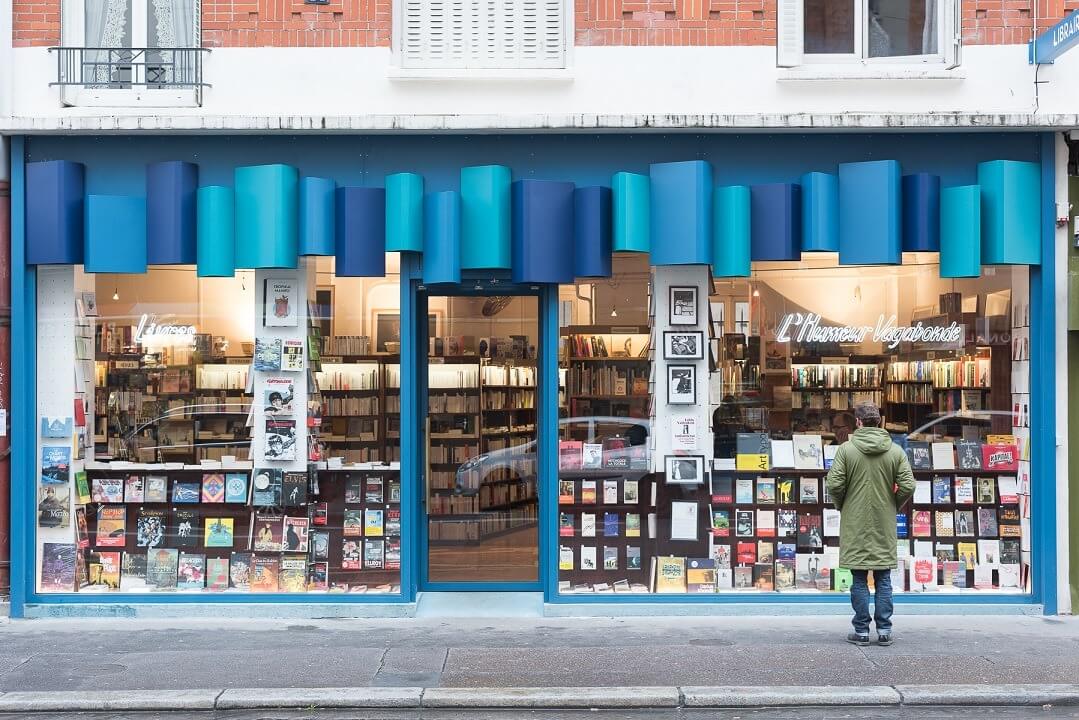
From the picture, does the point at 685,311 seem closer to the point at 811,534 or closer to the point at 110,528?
the point at 811,534

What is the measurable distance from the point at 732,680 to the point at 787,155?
4510mm

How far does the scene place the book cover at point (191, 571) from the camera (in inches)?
389

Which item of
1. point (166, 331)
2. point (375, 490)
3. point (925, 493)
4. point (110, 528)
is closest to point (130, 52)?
point (166, 331)

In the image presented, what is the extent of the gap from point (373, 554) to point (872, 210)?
5.21 m

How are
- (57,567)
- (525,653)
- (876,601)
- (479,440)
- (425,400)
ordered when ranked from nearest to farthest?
(525,653) < (876,601) < (57,567) < (425,400) < (479,440)

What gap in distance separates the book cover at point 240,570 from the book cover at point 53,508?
4.83 ft

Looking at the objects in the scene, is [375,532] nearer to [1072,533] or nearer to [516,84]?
[516,84]

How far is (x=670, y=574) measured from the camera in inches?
391

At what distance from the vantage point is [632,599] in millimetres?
9852

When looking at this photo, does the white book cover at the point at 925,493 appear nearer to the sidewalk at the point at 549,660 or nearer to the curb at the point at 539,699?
the sidewalk at the point at 549,660

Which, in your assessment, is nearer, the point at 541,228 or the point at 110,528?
the point at 541,228

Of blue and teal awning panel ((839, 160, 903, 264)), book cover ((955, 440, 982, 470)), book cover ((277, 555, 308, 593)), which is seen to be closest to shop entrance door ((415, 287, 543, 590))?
book cover ((277, 555, 308, 593))

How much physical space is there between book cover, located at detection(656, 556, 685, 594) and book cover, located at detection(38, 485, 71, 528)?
521 centimetres

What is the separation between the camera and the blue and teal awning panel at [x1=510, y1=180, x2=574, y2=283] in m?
9.42
